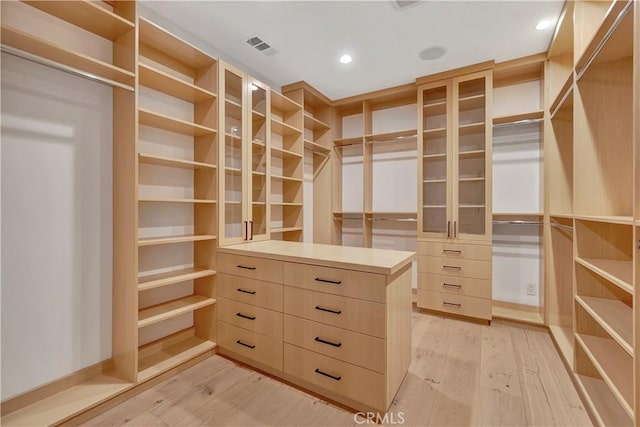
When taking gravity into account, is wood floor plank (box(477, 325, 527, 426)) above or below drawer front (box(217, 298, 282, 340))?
below

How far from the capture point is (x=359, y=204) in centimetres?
416

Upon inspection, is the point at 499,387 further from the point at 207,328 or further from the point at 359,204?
the point at 359,204

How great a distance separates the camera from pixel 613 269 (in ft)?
5.23

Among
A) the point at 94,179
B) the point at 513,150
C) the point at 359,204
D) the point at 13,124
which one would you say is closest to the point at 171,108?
the point at 94,179

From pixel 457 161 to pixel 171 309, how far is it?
3.10m

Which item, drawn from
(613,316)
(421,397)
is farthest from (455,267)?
(421,397)

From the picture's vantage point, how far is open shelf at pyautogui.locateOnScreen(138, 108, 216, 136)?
197 cm

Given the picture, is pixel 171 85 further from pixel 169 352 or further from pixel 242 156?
pixel 169 352

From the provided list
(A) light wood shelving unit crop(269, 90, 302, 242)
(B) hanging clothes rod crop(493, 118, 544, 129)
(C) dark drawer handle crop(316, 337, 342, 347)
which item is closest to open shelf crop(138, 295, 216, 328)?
(C) dark drawer handle crop(316, 337, 342, 347)

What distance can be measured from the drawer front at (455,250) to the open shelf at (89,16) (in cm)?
326

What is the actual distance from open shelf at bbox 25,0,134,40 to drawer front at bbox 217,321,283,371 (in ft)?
7.23

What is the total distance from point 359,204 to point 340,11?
2492mm

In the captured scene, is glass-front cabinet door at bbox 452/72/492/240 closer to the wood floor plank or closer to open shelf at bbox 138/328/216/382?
the wood floor plank

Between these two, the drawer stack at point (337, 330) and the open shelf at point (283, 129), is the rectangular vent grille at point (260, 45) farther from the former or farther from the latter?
the drawer stack at point (337, 330)
